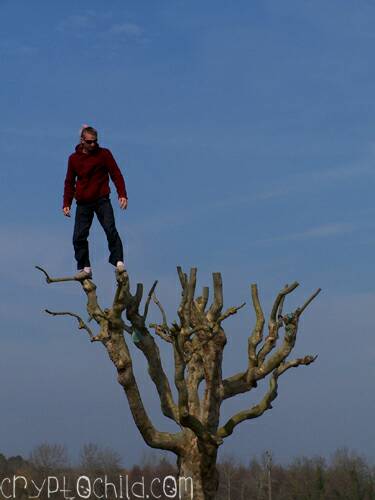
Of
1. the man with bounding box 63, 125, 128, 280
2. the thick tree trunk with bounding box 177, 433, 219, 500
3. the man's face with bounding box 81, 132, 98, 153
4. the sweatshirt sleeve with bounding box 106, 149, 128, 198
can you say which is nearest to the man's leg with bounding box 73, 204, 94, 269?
the man with bounding box 63, 125, 128, 280

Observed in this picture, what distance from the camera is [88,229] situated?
616 inches

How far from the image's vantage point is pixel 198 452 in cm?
1730

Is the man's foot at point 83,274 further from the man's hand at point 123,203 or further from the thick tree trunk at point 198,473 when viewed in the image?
the thick tree trunk at point 198,473

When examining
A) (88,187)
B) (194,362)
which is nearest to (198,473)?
(194,362)

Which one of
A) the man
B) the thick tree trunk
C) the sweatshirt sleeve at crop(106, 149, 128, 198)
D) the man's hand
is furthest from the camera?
the thick tree trunk

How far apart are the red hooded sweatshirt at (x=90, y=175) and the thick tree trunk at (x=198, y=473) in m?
4.81

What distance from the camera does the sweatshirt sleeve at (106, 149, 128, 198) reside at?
15.3 meters

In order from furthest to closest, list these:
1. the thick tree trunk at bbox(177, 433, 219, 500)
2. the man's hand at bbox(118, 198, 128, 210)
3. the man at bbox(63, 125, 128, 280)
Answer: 1. the thick tree trunk at bbox(177, 433, 219, 500)
2. the man at bbox(63, 125, 128, 280)
3. the man's hand at bbox(118, 198, 128, 210)

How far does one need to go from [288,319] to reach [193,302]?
1.84m

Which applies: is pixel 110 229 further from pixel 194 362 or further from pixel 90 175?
pixel 194 362

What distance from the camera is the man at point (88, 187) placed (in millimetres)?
15492

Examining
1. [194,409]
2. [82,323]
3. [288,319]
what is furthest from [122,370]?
[288,319]

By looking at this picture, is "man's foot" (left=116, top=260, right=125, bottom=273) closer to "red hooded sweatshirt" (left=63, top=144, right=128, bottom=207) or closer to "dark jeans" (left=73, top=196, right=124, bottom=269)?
"dark jeans" (left=73, top=196, right=124, bottom=269)

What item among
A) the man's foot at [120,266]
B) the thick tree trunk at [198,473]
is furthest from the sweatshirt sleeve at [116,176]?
the thick tree trunk at [198,473]
